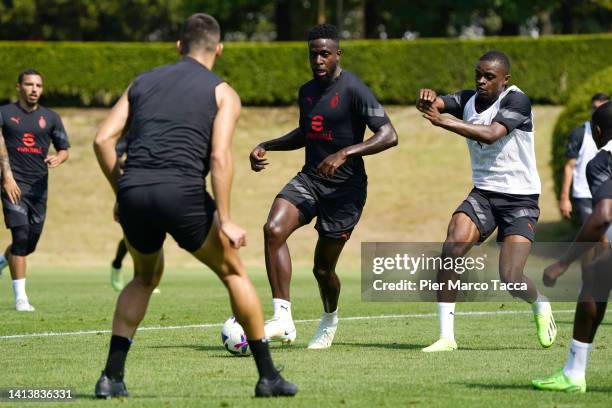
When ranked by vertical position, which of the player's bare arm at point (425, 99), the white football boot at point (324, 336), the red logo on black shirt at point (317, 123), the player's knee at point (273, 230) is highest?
the player's bare arm at point (425, 99)

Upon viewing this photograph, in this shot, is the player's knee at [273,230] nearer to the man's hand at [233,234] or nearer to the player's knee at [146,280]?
the player's knee at [146,280]

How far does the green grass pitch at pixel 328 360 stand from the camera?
7.38 metres

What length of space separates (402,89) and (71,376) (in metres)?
31.4

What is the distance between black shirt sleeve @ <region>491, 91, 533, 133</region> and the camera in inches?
Answer: 395

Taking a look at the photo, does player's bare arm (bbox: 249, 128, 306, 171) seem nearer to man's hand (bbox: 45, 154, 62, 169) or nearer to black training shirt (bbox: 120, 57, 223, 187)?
black training shirt (bbox: 120, 57, 223, 187)

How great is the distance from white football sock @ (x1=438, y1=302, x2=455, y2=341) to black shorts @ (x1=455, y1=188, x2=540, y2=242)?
639 millimetres

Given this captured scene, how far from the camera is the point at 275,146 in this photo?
10992mm

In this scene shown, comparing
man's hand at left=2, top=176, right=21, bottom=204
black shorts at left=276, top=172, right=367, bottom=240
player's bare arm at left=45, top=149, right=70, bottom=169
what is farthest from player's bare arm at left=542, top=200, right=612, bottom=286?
player's bare arm at left=45, top=149, right=70, bottom=169

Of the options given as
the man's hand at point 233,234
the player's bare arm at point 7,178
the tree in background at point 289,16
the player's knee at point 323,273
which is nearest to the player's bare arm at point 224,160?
the man's hand at point 233,234

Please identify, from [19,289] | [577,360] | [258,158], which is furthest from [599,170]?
[19,289]

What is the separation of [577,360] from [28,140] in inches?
375

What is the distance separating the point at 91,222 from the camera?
3192cm

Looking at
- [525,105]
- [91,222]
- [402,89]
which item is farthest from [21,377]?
[402,89]

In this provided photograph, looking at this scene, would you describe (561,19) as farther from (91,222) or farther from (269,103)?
(91,222)
